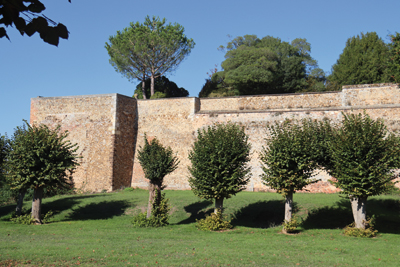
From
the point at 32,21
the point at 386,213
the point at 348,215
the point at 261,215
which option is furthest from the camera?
the point at 261,215

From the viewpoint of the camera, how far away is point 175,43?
120 feet

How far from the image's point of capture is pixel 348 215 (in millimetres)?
17000

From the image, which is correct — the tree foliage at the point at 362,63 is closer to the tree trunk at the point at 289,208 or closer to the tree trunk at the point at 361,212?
the tree trunk at the point at 361,212

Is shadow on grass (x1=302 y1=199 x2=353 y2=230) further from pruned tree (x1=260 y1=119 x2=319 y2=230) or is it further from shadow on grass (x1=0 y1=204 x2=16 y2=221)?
shadow on grass (x1=0 y1=204 x2=16 y2=221)

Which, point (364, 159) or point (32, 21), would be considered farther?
point (364, 159)

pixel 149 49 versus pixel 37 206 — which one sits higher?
pixel 149 49

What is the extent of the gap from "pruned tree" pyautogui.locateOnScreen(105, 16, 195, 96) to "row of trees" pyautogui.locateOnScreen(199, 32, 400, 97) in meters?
5.09

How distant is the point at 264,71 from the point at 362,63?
9.15 m

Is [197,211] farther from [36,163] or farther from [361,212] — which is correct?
[36,163]

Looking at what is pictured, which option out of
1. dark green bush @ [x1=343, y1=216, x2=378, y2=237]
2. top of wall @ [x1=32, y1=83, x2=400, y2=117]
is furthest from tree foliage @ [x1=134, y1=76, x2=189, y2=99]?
dark green bush @ [x1=343, y1=216, x2=378, y2=237]

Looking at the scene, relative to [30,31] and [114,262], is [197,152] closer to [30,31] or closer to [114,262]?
[114,262]

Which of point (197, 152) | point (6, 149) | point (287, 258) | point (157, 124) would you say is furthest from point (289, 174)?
point (6, 149)

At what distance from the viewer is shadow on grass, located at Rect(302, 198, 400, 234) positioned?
623 inches

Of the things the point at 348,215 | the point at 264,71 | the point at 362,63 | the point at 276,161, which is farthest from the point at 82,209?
the point at 362,63
